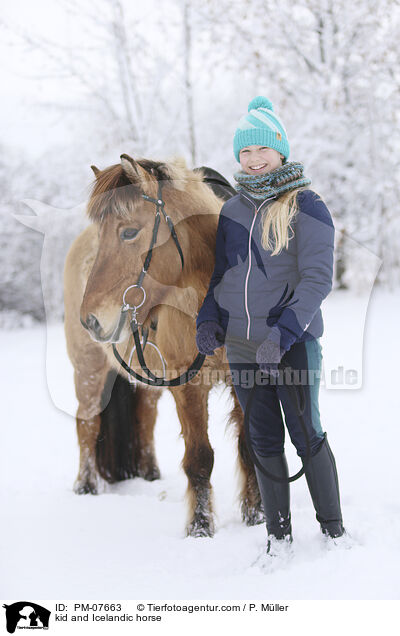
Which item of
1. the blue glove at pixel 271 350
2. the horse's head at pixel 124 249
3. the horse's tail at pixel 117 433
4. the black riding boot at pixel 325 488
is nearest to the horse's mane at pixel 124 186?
the horse's head at pixel 124 249

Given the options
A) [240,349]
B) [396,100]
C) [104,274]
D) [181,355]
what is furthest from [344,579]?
[396,100]

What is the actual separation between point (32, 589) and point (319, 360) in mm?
1374

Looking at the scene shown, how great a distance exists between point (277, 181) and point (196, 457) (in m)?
1.36

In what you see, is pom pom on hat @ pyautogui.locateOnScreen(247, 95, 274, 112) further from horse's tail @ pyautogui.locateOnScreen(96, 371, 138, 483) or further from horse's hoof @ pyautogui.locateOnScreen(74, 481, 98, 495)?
horse's hoof @ pyautogui.locateOnScreen(74, 481, 98, 495)

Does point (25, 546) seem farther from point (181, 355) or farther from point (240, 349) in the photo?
point (240, 349)

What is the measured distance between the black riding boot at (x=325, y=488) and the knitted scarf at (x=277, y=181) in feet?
3.13

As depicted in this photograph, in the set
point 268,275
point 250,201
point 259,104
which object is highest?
point 259,104

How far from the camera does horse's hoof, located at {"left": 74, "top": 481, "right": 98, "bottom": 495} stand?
10.2 feet

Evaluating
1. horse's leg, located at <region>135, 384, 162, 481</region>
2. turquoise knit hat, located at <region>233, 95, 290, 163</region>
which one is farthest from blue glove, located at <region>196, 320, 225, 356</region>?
horse's leg, located at <region>135, 384, 162, 481</region>

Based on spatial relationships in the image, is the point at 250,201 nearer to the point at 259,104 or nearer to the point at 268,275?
the point at 268,275

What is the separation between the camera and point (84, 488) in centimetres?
312

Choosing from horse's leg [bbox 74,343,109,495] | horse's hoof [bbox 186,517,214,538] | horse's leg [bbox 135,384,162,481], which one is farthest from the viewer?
horse's leg [bbox 135,384,162,481]

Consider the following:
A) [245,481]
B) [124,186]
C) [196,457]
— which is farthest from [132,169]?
[245,481]

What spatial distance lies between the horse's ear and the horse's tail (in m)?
1.50
